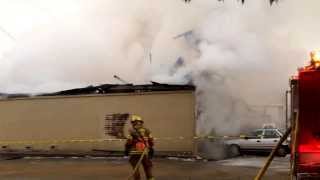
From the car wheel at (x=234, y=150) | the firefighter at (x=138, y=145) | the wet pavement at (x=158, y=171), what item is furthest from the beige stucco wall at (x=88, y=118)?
the firefighter at (x=138, y=145)

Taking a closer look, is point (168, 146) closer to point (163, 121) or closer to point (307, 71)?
point (163, 121)

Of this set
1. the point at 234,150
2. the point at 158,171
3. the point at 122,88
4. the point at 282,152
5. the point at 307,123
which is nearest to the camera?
the point at 307,123

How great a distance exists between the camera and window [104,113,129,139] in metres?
21.5

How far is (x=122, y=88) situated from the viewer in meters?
22.4

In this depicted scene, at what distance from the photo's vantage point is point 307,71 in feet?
20.4

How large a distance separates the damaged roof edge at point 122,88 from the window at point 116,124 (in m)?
1.10

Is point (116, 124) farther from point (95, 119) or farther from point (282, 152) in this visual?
A: point (282, 152)

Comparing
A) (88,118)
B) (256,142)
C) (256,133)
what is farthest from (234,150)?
(88,118)

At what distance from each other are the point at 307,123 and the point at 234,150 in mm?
14738

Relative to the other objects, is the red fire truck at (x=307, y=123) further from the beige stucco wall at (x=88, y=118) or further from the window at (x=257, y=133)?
the window at (x=257, y=133)

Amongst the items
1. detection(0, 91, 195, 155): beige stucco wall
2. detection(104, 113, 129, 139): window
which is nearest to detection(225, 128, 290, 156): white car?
detection(0, 91, 195, 155): beige stucco wall

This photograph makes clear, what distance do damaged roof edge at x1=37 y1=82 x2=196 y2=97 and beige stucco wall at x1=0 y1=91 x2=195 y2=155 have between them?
291mm

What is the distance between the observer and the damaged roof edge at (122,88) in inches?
824

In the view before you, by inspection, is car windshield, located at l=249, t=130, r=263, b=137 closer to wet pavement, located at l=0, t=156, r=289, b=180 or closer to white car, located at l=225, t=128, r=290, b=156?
white car, located at l=225, t=128, r=290, b=156
